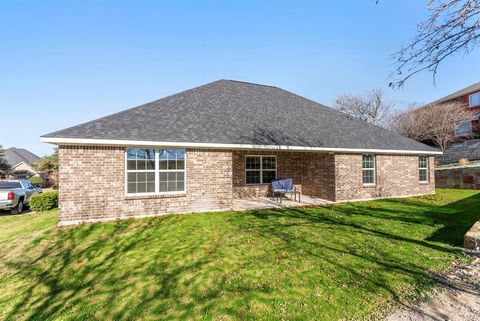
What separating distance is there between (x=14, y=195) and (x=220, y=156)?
11.1 metres

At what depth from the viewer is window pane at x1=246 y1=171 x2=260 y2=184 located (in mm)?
13656

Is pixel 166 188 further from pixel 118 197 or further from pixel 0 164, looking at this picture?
pixel 0 164

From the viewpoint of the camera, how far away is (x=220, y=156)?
396 inches

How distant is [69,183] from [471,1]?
11.6 meters

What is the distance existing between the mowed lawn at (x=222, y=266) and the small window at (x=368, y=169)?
458 cm

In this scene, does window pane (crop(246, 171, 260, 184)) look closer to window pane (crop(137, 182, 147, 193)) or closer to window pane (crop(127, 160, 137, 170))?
window pane (crop(137, 182, 147, 193))

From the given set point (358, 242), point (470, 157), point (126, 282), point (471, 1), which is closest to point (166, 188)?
point (126, 282)

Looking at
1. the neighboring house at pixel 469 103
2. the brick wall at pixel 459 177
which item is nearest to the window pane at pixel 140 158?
the brick wall at pixel 459 177

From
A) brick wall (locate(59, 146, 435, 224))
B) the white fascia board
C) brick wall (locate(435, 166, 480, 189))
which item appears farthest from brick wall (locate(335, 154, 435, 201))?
brick wall (locate(435, 166, 480, 189))

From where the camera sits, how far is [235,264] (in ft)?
16.7

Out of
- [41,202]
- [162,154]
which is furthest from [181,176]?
[41,202]

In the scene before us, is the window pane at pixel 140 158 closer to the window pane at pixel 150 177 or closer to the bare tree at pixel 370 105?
the window pane at pixel 150 177

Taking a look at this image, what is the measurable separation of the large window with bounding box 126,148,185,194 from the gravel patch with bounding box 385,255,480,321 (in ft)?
25.7

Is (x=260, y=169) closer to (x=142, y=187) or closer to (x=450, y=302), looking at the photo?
(x=142, y=187)
